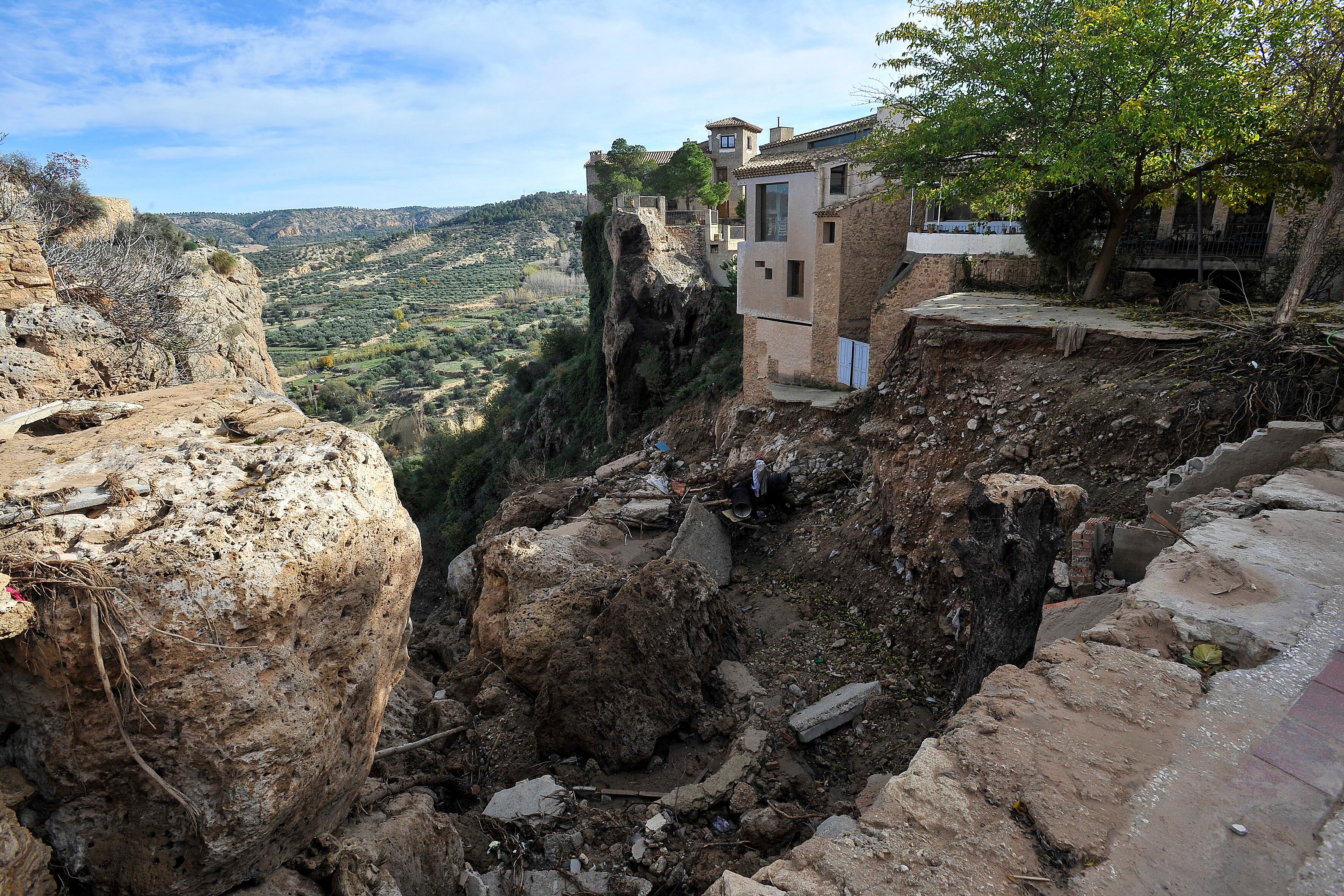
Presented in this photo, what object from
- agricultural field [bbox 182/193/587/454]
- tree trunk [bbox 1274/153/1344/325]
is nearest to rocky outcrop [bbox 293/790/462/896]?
tree trunk [bbox 1274/153/1344/325]

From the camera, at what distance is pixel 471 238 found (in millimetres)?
97375

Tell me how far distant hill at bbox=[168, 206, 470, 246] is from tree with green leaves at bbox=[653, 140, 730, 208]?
81166 mm

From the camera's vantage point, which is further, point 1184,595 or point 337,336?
point 337,336

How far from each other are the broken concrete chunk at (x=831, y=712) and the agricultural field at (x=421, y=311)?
3540 cm

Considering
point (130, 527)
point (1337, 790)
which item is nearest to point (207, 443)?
point (130, 527)

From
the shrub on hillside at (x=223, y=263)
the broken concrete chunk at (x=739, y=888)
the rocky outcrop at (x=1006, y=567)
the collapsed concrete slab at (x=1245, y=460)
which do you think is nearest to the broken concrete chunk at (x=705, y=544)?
the rocky outcrop at (x=1006, y=567)

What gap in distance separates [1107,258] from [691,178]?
2811cm

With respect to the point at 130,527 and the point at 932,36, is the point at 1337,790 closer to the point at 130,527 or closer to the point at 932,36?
the point at 130,527

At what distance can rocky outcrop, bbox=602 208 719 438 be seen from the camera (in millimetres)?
27484

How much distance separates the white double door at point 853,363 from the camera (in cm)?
1620

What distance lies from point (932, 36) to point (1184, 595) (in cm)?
1137

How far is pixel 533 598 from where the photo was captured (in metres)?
8.85

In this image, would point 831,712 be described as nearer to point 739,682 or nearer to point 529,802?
point 739,682

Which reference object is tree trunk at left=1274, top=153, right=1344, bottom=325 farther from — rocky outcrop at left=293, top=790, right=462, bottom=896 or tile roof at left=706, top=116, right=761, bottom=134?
tile roof at left=706, top=116, right=761, bottom=134
